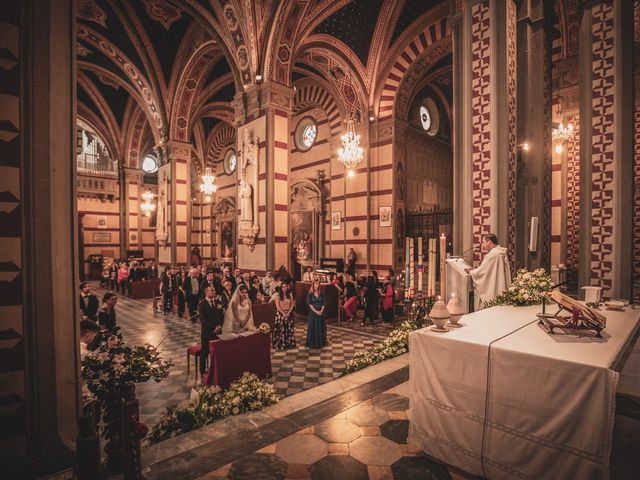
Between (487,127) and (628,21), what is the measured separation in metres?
3.43

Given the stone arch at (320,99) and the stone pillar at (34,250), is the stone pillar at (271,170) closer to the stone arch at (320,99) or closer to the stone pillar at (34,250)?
the stone arch at (320,99)

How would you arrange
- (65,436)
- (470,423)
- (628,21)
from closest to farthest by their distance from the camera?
(470,423) → (65,436) → (628,21)

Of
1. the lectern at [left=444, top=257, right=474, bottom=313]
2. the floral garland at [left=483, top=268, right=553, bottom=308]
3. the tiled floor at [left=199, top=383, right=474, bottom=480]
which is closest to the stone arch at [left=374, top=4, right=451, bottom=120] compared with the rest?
the lectern at [left=444, top=257, right=474, bottom=313]

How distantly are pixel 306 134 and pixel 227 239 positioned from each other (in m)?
8.81

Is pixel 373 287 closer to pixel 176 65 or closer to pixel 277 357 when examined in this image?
pixel 277 357

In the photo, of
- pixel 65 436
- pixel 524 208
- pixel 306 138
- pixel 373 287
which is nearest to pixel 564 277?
pixel 524 208

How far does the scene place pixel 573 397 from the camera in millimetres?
1808

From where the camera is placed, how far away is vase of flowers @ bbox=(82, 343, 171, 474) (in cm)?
247

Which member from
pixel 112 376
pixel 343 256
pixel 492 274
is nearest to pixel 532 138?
pixel 492 274

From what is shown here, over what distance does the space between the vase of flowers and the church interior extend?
2 cm

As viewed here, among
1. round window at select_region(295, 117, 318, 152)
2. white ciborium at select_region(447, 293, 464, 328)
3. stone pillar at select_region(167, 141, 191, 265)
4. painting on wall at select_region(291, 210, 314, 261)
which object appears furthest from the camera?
round window at select_region(295, 117, 318, 152)

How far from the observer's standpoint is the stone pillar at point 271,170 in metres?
9.75

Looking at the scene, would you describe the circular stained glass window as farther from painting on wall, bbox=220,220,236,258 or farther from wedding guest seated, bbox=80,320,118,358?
wedding guest seated, bbox=80,320,118,358

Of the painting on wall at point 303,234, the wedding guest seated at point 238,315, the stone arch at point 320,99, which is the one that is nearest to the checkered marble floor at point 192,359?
the wedding guest seated at point 238,315
